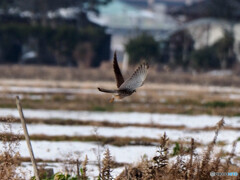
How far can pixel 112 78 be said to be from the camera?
114ft

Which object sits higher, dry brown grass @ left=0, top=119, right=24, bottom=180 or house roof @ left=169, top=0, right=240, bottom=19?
house roof @ left=169, top=0, right=240, bottom=19

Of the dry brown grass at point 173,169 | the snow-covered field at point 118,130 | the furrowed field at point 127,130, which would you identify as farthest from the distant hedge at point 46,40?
the dry brown grass at point 173,169

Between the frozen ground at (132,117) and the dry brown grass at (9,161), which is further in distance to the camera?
the frozen ground at (132,117)

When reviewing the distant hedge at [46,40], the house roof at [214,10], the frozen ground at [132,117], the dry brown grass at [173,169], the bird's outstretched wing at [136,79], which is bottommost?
the dry brown grass at [173,169]

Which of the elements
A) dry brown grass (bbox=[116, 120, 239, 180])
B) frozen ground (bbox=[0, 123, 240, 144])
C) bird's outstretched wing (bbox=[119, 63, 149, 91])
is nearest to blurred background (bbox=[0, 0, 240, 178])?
frozen ground (bbox=[0, 123, 240, 144])

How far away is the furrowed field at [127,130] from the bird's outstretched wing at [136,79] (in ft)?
1.49

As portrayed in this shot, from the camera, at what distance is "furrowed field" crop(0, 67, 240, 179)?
22.4ft

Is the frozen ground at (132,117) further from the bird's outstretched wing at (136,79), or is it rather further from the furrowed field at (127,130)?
the bird's outstretched wing at (136,79)

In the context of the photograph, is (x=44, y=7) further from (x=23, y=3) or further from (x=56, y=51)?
(x=56, y=51)

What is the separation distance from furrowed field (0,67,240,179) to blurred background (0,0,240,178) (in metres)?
0.04

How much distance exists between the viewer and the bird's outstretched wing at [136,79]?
21.5ft

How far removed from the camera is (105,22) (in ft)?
207

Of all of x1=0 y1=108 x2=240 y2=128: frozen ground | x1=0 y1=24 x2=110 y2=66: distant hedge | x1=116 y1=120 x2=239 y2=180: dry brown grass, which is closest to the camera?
x1=116 y1=120 x2=239 y2=180: dry brown grass

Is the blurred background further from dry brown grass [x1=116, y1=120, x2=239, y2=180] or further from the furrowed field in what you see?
dry brown grass [x1=116, y1=120, x2=239, y2=180]
